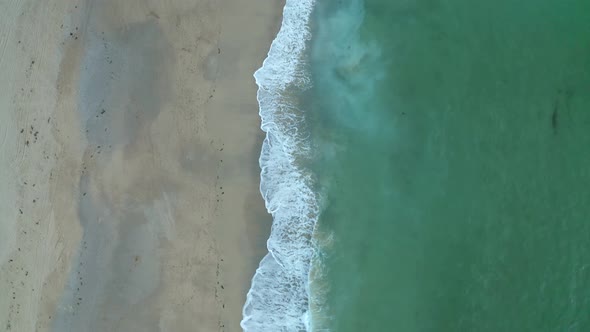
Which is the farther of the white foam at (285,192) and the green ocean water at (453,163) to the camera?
the green ocean water at (453,163)

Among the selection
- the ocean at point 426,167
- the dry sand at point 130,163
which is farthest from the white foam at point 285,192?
the dry sand at point 130,163

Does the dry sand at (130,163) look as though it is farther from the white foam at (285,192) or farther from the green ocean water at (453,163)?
the green ocean water at (453,163)

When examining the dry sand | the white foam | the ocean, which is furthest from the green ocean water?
the dry sand

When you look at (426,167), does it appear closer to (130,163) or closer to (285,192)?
(285,192)

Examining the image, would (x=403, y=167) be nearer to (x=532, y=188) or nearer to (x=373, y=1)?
(x=532, y=188)

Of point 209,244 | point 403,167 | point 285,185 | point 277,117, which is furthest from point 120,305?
point 403,167

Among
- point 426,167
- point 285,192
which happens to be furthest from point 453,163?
point 285,192
